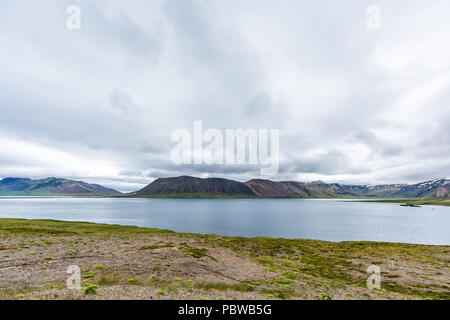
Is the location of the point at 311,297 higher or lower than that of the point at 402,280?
higher

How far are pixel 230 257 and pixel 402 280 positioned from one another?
25292 millimetres

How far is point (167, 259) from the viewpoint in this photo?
29.8m

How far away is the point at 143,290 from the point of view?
17953mm
